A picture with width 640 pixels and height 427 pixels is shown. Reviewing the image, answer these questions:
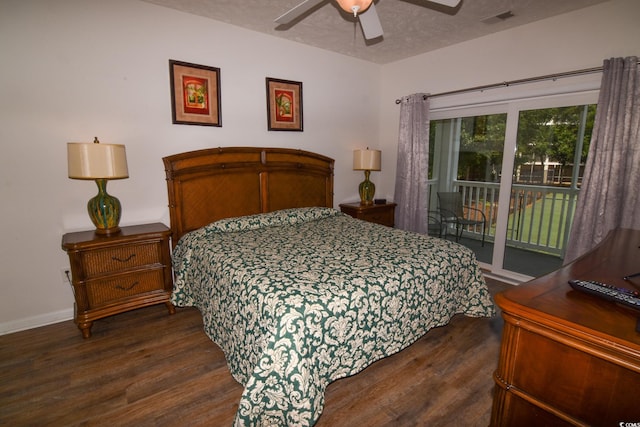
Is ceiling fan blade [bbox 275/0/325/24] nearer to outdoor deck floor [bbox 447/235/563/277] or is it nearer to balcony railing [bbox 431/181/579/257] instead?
balcony railing [bbox 431/181/579/257]

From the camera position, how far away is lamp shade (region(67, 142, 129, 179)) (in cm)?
223

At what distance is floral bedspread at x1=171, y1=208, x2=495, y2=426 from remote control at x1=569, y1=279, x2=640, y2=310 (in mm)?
897

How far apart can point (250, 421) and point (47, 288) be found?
88.3 inches

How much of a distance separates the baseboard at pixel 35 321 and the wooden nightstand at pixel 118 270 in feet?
1.25

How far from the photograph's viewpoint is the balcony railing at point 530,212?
341cm

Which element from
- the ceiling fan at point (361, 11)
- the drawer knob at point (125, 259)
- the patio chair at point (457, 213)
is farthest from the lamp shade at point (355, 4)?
the patio chair at point (457, 213)

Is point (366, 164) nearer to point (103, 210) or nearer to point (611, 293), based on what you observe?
point (103, 210)

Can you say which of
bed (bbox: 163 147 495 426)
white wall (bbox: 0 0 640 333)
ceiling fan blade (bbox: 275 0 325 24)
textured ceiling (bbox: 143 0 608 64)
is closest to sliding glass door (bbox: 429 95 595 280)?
white wall (bbox: 0 0 640 333)

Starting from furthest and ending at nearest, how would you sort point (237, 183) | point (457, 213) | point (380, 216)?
point (457, 213) → point (380, 216) → point (237, 183)

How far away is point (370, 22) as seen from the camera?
2.17 m

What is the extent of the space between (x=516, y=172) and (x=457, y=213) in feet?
3.08

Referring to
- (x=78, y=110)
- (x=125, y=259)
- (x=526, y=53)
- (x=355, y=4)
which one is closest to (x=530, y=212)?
(x=526, y=53)

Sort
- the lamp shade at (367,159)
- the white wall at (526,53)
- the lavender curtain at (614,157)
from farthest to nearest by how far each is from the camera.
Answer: the lamp shade at (367,159)
the white wall at (526,53)
the lavender curtain at (614,157)

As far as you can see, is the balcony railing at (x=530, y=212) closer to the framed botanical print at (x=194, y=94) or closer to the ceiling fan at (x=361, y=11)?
the ceiling fan at (x=361, y=11)
